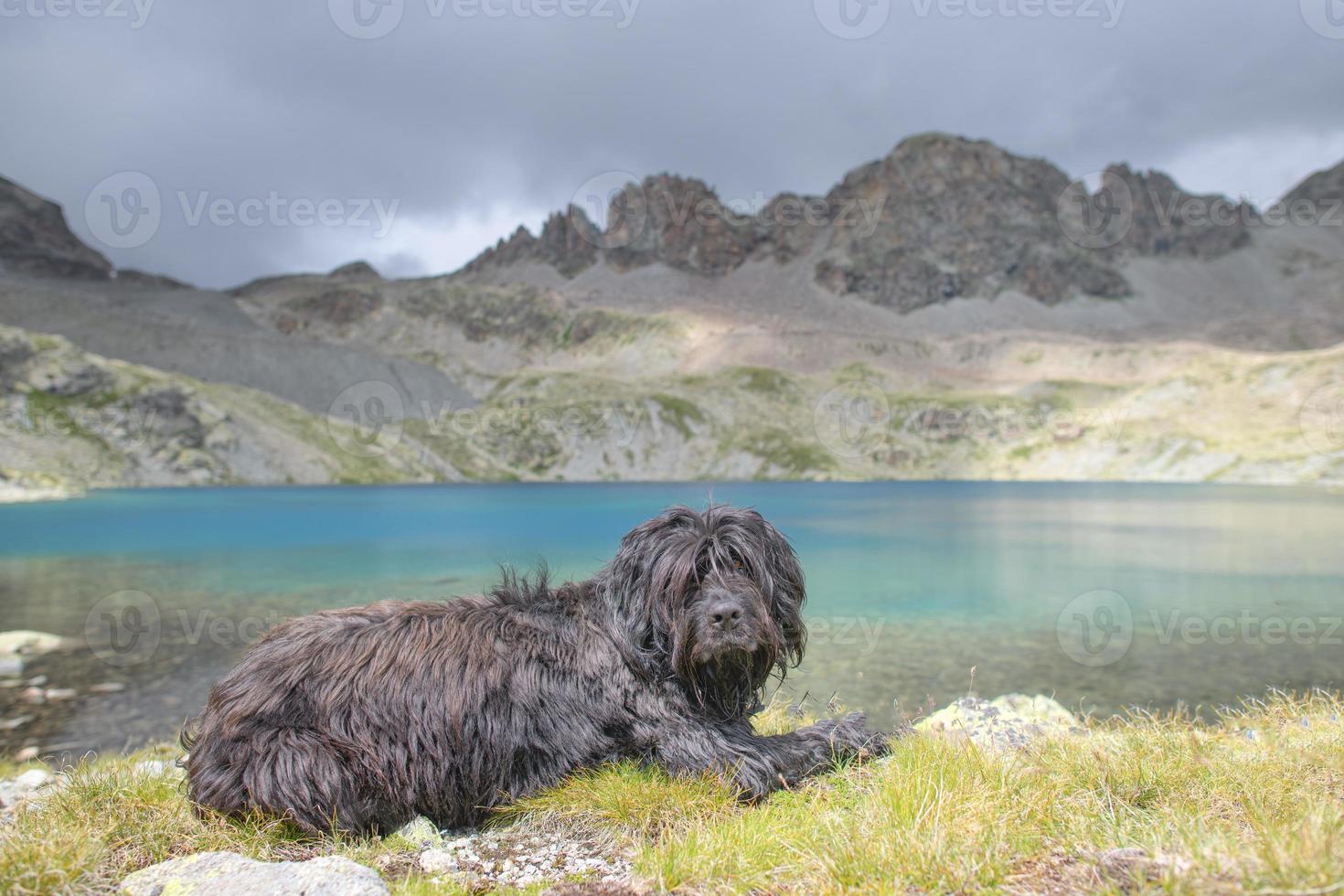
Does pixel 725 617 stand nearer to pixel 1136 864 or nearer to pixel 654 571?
pixel 654 571

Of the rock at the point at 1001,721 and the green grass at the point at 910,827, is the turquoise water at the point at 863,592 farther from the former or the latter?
the green grass at the point at 910,827

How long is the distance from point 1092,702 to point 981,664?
110 inches

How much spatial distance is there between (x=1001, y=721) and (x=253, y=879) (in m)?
6.26

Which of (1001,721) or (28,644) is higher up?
(1001,721)

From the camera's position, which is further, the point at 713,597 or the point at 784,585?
the point at 784,585

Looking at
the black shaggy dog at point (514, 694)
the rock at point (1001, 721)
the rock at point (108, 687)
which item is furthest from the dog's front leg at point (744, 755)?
the rock at point (108, 687)

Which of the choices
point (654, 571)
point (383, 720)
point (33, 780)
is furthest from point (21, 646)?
point (654, 571)

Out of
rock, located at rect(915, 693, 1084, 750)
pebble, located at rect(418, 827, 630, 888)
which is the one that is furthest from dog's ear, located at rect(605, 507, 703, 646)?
rock, located at rect(915, 693, 1084, 750)

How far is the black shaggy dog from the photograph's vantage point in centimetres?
399

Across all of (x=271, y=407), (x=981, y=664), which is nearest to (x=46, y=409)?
(x=271, y=407)

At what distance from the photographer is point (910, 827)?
3.22 metres

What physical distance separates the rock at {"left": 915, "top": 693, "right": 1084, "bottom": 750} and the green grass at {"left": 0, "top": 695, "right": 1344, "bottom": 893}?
1048 mm

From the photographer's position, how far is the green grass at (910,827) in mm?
2711

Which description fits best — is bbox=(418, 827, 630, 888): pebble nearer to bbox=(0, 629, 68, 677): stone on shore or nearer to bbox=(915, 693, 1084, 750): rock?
bbox=(915, 693, 1084, 750): rock
